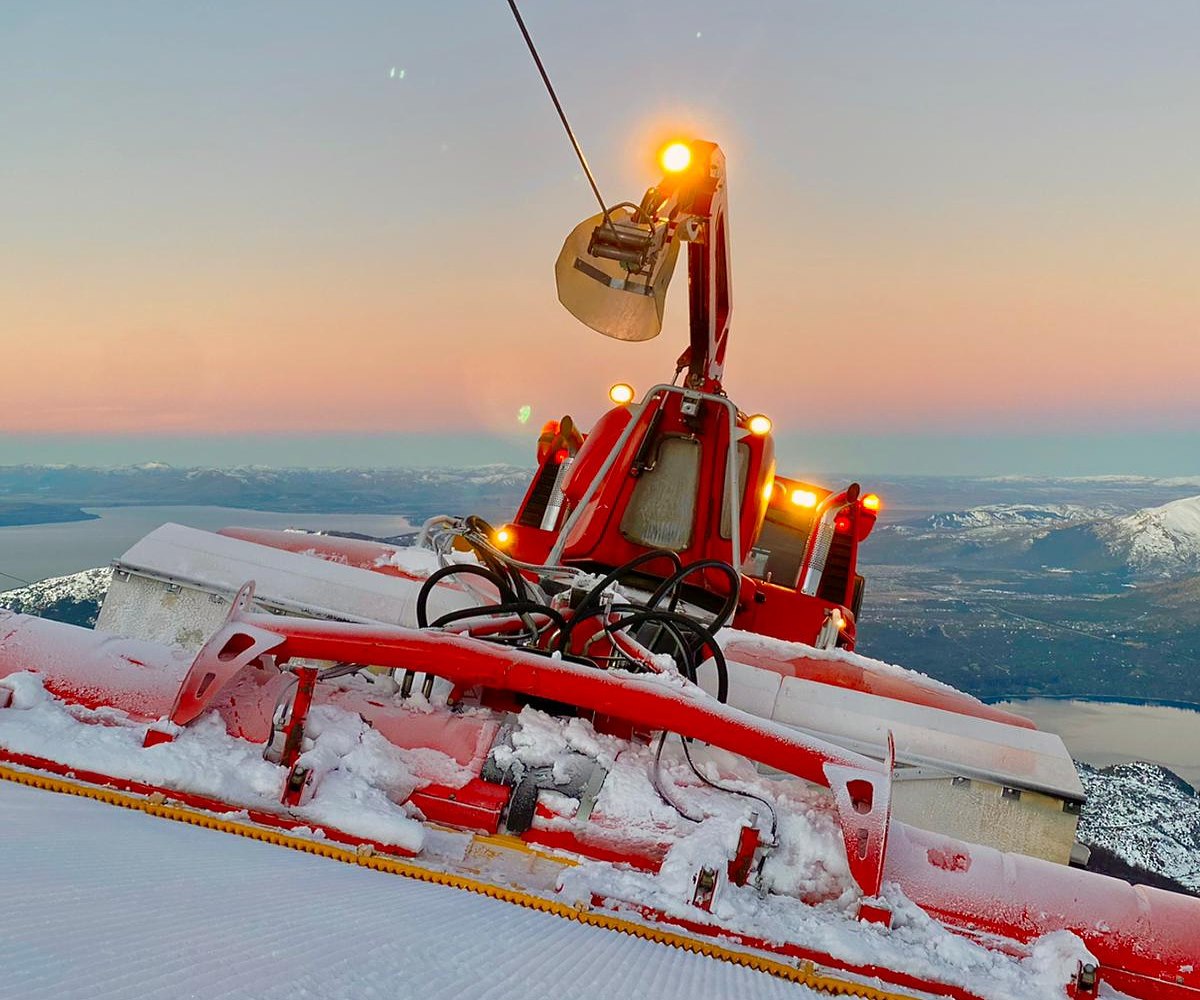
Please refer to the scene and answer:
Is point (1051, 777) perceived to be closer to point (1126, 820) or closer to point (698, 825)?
point (698, 825)

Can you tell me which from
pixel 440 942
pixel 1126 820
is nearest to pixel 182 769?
pixel 440 942

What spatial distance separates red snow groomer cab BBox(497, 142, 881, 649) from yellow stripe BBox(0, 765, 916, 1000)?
2.47m

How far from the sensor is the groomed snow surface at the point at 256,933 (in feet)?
3.17

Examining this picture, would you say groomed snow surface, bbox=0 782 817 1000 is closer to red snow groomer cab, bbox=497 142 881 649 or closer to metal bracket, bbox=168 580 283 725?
metal bracket, bbox=168 580 283 725

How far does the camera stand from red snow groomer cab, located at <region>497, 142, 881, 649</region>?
14.3ft

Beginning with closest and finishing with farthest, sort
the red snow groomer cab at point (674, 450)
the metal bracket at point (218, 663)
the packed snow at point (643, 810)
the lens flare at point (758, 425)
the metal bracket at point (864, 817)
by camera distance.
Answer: the packed snow at point (643, 810) < the metal bracket at point (864, 817) < the metal bracket at point (218, 663) < the red snow groomer cab at point (674, 450) < the lens flare at point (758, 425)

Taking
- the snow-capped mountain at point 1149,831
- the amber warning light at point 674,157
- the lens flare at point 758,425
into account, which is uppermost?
the amber warning light at point 674,157

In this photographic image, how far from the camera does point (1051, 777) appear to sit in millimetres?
3068

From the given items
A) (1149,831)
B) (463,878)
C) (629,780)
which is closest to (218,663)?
(463,878)

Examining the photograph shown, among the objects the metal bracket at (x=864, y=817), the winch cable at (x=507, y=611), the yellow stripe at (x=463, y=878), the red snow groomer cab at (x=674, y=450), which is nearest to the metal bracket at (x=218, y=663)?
the yellow stripe at (x=463, y=878)

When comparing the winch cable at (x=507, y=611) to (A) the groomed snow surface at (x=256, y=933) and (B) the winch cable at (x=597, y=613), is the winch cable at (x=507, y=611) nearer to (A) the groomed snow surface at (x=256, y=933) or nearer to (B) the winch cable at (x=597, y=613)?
(B) the winch cable at (x=597, y=613)

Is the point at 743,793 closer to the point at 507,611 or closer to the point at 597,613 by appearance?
the point at 597,613

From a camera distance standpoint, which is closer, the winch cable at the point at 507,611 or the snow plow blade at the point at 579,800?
the snow plow blade at the point at 579,800

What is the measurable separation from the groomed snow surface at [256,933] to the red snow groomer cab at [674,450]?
2667 mm
